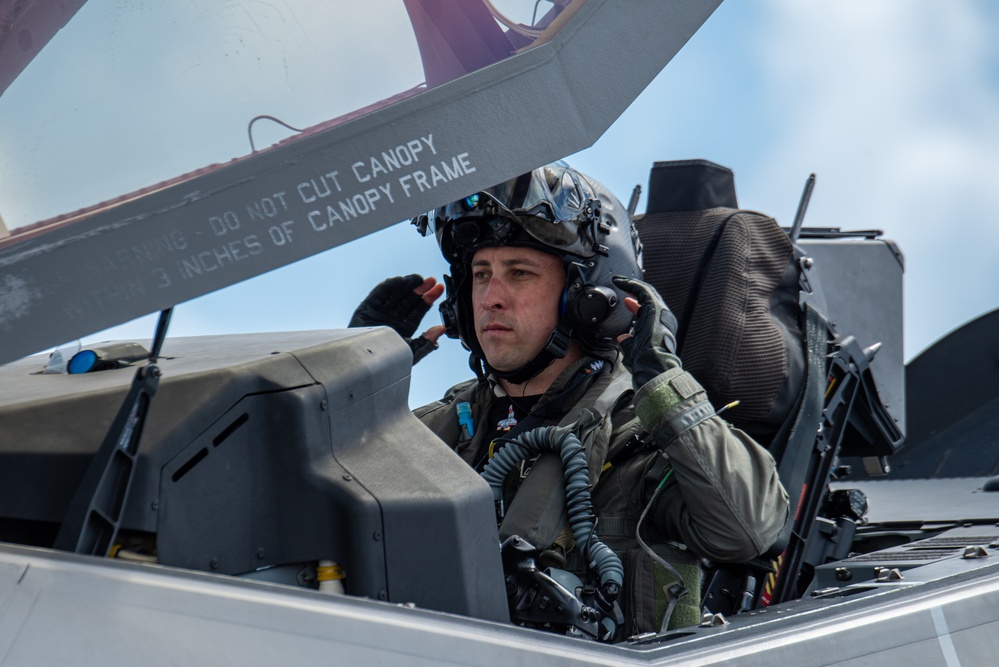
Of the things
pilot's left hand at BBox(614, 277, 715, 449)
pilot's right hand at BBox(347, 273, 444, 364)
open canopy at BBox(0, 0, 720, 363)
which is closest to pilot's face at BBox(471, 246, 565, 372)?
pilot's right hand at BBox(347, 273, 444, 364)

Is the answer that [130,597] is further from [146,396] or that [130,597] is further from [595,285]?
[595,285]

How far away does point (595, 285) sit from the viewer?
2.53 metres

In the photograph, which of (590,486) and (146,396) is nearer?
(146,396)

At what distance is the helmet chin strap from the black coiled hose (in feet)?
1.10

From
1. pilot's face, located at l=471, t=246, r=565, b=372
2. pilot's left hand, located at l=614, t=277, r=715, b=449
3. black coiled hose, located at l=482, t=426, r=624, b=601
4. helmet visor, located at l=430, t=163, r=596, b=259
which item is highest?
helmet visor, located at l=430, t=163, r=596, b=259

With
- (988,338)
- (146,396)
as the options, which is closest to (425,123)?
(146,396)

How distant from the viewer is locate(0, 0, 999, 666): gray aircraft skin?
3.14 ft

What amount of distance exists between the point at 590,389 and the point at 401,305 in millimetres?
635

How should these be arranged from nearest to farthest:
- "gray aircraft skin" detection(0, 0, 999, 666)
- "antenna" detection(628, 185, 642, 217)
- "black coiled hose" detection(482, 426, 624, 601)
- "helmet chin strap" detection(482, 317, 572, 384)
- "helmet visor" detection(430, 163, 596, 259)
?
"gray aircraft skin" detection(0, 0, 999, 666) < "black coiled hose" detection(482, 426, 624, 601) < "helmet visor" detection(430, 163, 596, 259) < "helmet chin strap" detection(482, 317, 572, 384) < "antenna" detection(628, 185, 642, 217)

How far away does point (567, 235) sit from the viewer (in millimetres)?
2527

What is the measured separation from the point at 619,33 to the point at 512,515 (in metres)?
1.16

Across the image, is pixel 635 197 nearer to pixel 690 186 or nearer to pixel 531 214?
pixel 690 186

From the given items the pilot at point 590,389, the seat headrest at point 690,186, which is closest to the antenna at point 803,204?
the seat headrest at point 690,186

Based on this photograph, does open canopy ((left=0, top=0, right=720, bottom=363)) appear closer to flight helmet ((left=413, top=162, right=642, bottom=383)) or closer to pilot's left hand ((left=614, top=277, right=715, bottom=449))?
pilot's left hand ((left=614, top=277, right=715, bottom=449))
